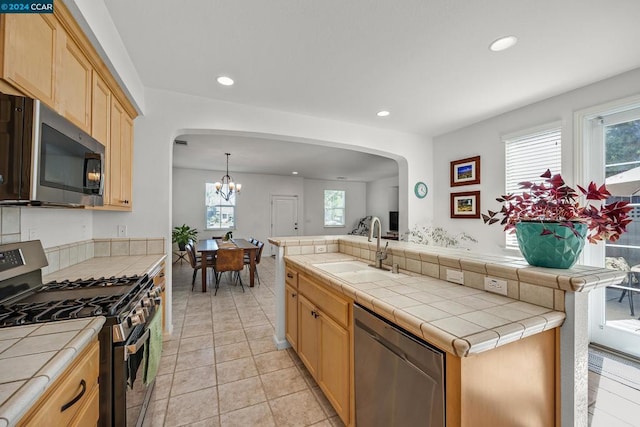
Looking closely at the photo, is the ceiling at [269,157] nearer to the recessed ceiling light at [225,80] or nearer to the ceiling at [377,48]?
the recessed ceiling light at [225,80]

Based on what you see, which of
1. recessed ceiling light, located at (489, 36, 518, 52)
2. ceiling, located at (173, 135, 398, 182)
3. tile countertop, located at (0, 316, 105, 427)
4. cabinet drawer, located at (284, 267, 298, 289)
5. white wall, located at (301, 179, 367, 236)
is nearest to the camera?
tile countertop, located at (0, 316, 105, 427)

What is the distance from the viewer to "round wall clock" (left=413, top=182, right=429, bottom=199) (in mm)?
4219

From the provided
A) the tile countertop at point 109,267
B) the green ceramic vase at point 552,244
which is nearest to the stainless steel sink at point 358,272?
the green ceramic vase at point 552,244

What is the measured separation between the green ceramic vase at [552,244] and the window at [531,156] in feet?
6.04

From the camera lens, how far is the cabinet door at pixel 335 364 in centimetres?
150

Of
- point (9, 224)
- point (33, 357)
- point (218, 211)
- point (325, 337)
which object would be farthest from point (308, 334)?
point (218, 211)

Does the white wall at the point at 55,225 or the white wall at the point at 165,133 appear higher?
the white wall at the point at 165,133

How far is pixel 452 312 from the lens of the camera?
107 centimetres

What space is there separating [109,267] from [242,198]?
5797 mm

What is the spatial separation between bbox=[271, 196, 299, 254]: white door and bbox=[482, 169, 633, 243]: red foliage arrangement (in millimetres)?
7204

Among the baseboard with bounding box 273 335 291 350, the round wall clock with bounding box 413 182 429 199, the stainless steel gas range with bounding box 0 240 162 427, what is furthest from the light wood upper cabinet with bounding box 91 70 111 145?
the round wall clock with bounding box 413 182 429 199

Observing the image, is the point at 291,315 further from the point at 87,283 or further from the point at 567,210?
the point at 567,210
